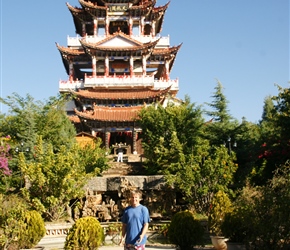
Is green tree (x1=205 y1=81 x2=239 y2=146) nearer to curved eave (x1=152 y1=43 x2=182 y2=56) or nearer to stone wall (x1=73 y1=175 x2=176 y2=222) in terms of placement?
stone wall (x1=73 y1=175 x2=176 y2=222)

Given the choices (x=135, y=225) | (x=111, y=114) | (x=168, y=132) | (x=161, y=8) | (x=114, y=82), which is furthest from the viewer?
(x=161, y=8)

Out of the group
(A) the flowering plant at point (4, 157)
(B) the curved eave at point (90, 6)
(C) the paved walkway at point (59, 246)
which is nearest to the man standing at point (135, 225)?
(C) the paved walkway at point (59, 246)

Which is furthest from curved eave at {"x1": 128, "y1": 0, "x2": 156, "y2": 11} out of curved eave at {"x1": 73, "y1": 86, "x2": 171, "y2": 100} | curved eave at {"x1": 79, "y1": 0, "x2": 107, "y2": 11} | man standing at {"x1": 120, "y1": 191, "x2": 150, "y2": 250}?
man standing at {"x1": 120, "y1": 191, "x2": 150, "y2": 250}

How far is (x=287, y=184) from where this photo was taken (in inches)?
325

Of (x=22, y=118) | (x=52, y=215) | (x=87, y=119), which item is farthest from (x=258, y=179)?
(x=87, y=119)

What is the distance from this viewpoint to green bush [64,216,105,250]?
9.41m

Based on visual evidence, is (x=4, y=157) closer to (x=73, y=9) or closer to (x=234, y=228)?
(x=234, y=228)

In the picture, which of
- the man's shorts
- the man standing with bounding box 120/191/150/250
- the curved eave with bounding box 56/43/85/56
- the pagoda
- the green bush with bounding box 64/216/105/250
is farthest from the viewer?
the curved eave with bounding box 56/43/85/56

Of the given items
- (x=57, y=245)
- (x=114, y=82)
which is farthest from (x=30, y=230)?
(x=114, y=82)

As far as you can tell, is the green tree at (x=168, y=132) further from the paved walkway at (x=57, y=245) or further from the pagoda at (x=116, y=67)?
the paved walkway at (x=57, y=245)

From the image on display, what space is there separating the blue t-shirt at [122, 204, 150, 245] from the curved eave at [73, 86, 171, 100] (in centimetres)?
2258

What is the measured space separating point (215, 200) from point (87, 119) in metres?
15.7

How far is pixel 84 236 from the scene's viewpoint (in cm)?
941

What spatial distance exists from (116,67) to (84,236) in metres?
25.7
